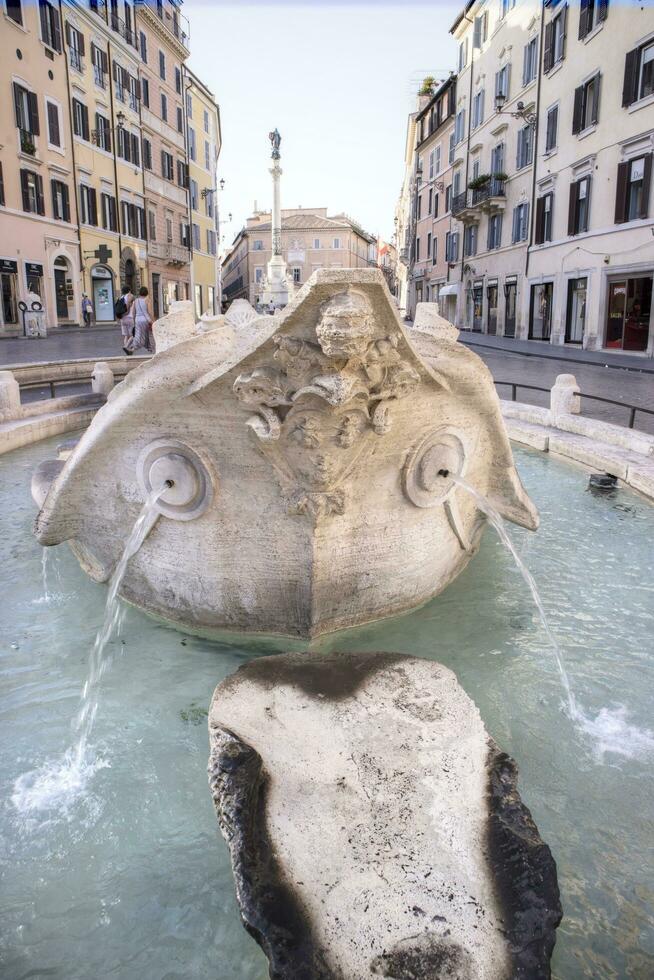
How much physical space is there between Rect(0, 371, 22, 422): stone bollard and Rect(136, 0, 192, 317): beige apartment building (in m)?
28.1

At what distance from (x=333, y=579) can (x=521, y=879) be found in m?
1.45

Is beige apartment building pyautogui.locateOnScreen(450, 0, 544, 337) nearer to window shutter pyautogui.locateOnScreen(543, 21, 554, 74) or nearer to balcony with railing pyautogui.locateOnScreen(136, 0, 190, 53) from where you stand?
window shutter pyautogui.locateOnScreen(543, 21, 554, 74)

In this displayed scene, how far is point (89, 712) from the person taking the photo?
2.74 m

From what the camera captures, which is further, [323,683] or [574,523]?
[574,523]

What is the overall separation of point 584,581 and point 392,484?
5.23ft

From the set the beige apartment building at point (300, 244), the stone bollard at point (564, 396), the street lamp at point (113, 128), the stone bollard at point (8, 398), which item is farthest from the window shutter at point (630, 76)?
the beige apartment building at point (300, 244)

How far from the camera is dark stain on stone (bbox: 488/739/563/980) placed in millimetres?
1573

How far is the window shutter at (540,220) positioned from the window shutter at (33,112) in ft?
58.0

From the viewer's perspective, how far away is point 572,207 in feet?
71.1

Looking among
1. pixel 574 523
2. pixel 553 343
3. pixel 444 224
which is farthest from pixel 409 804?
pixel 444 224

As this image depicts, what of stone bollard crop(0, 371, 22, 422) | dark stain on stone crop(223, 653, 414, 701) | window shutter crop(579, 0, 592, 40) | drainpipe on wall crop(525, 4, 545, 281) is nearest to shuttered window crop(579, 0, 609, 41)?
window shutter crop(579, 0, 592, 40)

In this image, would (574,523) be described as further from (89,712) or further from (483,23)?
(483,23)

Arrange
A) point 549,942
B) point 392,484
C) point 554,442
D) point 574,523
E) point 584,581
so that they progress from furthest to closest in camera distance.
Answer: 1. point 554,442
2. point 574,523
3. point 584,581
4. point 392,484
5. point 549,942

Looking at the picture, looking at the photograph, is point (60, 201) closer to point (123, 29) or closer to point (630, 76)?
point (123, 29)
